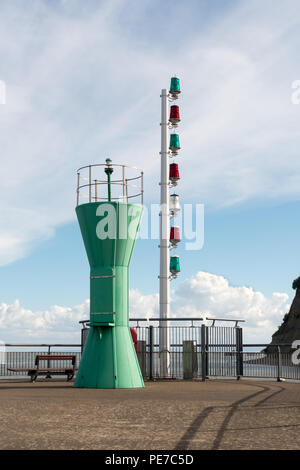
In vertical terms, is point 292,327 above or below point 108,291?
below

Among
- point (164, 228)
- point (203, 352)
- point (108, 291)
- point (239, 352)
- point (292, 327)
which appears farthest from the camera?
point (292, 327)

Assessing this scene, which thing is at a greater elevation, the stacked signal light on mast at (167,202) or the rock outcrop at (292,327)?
the stacked signal light on mast at (167,202)

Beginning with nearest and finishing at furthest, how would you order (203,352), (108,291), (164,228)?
(108,291) < (203,352) < (164,228)

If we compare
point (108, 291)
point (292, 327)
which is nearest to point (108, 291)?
point (108, 291)

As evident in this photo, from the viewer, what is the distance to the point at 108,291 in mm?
18188

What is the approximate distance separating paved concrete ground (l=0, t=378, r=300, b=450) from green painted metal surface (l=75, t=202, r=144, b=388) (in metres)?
1.19

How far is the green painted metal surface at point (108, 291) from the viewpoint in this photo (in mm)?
17766

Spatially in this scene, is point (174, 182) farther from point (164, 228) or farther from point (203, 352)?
point (203, 352)

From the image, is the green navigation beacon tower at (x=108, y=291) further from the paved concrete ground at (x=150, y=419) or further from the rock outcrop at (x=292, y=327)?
the rock outcrop at (x=292, y=327)

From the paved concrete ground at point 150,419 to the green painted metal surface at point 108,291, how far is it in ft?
3.92

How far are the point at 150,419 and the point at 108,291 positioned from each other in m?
7.53

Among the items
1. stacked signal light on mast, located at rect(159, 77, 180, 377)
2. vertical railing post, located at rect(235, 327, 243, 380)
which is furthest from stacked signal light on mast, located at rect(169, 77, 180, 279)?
vertical railing post, located at rect(235, 327, 243, 380)

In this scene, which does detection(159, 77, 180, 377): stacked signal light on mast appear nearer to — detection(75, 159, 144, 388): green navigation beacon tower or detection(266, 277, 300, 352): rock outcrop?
detection(75, 159, 144, 388): green navigation beacon tower

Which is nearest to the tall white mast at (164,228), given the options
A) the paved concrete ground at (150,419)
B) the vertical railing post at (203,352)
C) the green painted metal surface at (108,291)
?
the vertical railing post at (203,352)
